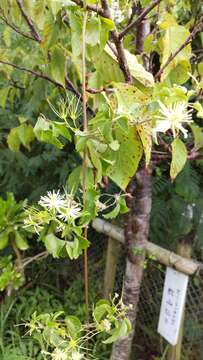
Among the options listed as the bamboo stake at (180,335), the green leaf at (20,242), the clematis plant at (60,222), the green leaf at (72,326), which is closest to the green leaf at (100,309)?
the green leaf at (72,326)

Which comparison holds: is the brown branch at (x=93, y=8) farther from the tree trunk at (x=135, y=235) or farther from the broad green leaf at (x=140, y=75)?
the tree trunk at (x=135, y=235)

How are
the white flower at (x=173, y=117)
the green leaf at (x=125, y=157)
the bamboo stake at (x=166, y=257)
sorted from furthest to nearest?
the bamboo stake at (x=166, y=257) < the green leaf at (x=125, y=157) < the white flower at (x=173, y=117)

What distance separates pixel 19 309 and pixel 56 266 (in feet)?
1.23

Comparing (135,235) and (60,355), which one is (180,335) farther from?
(60,355)

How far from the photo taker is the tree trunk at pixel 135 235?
150 cm

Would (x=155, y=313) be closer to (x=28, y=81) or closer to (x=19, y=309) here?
(x=19, y=309)

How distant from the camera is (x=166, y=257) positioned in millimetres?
1733

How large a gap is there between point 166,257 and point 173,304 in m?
0.17

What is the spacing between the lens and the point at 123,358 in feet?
5.57

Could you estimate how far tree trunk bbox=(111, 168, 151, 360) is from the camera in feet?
4.92

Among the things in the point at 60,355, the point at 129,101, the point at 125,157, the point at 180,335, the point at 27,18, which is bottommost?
the point at 180,335

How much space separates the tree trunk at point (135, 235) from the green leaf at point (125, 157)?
530 mm

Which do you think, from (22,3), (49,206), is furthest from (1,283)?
(49,206)

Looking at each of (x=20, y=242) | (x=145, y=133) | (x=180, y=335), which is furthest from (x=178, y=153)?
(x=20, y=242)
